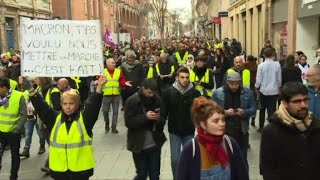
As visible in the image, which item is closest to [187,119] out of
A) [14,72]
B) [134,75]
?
[134,75]

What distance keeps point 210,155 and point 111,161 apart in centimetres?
527

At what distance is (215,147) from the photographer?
11.4 ft

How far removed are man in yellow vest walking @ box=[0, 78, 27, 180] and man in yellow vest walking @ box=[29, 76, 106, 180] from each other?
7.55 ft

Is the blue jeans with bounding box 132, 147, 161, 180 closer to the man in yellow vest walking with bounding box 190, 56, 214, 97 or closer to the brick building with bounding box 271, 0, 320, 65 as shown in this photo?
the man in yellow vest walking with bounding box 190, 56, 214, 97

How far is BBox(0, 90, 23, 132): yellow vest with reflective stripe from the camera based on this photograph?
282 inches

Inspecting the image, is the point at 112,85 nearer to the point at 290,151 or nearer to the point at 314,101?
the point at 314,101

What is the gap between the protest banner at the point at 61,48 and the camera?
5777mm

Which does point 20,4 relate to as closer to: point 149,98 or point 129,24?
point 149,98

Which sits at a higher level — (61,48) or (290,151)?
(61,48)

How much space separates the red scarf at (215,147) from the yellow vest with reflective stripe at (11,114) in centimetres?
446

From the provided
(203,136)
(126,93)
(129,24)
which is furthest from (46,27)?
(129,24)

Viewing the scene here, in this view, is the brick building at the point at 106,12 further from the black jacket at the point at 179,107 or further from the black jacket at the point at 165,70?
the black jacket at the point at 179,107

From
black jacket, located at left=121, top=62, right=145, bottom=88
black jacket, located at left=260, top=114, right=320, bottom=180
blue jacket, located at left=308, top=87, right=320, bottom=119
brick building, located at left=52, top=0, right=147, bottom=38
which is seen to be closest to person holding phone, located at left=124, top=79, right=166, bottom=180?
blue jacket, located at left=308, top=87, right=320, bottom=119

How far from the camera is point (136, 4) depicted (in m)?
95.2
